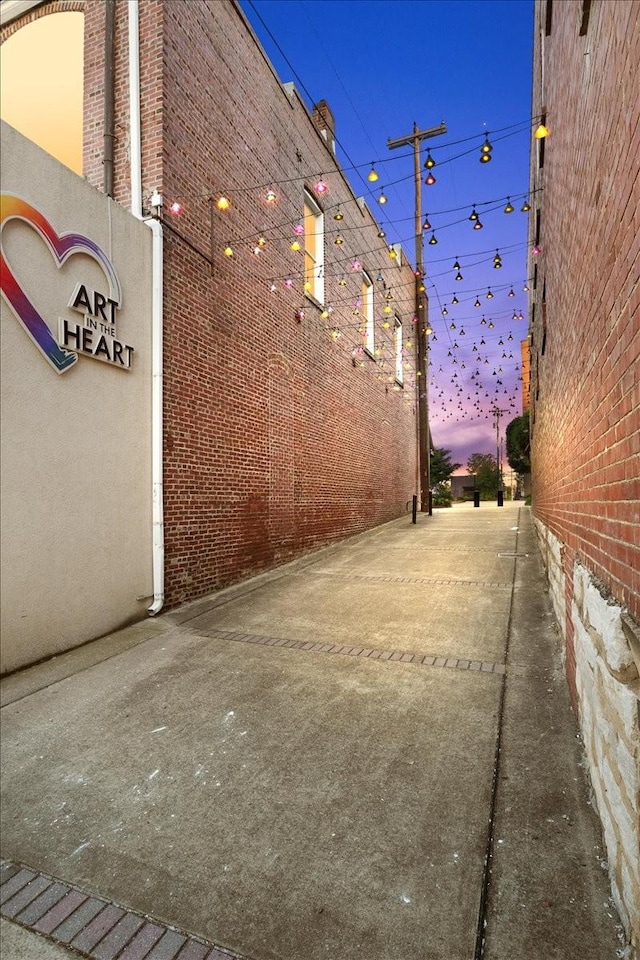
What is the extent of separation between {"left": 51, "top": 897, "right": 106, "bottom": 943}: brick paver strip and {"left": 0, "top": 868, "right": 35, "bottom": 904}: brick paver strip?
0.79 feet

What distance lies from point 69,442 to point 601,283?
4.37m

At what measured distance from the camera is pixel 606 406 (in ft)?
7.22

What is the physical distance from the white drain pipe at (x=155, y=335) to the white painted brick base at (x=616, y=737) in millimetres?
4433

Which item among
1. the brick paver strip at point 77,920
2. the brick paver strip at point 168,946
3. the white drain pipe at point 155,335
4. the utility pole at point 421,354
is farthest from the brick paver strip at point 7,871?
the utility pole at point 421,354

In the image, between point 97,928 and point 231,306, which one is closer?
point 97,928

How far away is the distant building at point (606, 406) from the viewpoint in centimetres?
163

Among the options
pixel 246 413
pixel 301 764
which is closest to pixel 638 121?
pixel 301 764

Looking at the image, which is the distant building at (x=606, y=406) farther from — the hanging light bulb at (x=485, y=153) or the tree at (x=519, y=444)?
the tree at (x=519, y=444)

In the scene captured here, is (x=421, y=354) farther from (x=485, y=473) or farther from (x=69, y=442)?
(x=485, y=473)

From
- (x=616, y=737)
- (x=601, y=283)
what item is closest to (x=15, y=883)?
(x=616, y=737)

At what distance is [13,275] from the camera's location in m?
4.05

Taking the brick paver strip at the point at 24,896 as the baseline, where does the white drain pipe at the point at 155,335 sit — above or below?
above

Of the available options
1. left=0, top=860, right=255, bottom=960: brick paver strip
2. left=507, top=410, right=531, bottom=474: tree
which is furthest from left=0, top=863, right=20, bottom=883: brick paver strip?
left=507, top=410, right=531, bottom=474: tree

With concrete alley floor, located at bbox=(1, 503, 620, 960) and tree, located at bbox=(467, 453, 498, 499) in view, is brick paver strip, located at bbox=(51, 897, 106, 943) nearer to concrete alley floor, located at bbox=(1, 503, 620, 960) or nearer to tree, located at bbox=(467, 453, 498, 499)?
concrete alley floor, located at bbox=(1, 503, 620, 960)
